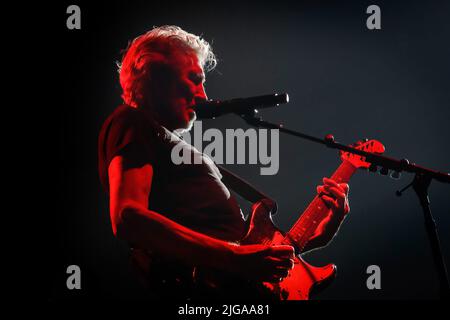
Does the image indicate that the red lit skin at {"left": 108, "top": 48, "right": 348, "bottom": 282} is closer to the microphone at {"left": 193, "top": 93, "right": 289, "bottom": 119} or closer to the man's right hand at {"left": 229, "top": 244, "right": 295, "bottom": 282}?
the man's right hand at {"left": 229, "top": 244, "right": 295, "bottom": 282}

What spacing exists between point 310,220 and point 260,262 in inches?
21.9

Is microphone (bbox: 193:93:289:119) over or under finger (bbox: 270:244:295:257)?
over

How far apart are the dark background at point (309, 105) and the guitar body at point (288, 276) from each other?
56cm

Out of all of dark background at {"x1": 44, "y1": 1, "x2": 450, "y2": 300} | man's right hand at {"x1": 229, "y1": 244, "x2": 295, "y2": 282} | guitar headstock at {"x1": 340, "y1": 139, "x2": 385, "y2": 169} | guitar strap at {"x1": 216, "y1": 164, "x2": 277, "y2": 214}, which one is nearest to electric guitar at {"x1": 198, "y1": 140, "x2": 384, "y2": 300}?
guitar headstock at {"x1": 340, "y1": 139, "x2": 385, "y2": 169}

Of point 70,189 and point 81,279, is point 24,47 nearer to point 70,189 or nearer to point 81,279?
point 70,189

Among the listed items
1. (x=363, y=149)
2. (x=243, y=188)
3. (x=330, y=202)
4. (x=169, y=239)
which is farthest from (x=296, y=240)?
(x=169, y=239)

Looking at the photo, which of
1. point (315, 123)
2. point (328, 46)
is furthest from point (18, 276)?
point (328, 46)

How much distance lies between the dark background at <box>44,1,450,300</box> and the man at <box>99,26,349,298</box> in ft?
1.46

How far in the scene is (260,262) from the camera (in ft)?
5.33

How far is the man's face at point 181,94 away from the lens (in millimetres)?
2014

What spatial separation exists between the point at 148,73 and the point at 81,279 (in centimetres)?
109

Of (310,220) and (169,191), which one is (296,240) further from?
(169,191)

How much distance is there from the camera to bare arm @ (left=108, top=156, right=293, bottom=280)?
155 cm

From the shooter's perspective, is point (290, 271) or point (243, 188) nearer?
point (290, 271)
